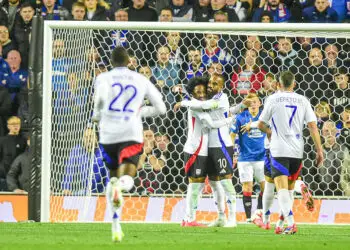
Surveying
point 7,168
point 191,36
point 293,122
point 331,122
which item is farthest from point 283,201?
point 7,168

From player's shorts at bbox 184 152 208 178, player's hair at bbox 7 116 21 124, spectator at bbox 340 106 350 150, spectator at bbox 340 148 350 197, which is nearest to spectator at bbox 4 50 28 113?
player's hair at bbox 7 116 21 124

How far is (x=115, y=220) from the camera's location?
393 inches

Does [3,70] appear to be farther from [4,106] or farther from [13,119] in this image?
[13,119]

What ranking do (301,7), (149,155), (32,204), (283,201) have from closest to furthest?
(283,201) < (32,204) < (149,155) < (301,7)

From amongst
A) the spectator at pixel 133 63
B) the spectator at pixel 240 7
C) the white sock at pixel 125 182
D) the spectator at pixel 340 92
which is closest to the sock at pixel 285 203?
the white sock at pixel 125 182

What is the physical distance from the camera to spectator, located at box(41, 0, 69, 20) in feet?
61.4

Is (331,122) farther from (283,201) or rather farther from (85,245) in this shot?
(85,245)

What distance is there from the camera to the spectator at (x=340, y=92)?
52.0ft

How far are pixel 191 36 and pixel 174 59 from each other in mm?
578

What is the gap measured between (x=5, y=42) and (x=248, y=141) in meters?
4.75

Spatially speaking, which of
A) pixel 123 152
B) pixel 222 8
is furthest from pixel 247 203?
pixel 123 152

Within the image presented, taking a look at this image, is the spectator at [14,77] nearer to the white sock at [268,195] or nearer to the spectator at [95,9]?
the spectator at [95,9]

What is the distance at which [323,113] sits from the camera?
1584 centimetres

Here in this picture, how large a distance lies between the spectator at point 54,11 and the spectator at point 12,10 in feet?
1.59
